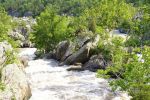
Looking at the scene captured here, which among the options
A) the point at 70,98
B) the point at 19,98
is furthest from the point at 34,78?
the point at 19,98

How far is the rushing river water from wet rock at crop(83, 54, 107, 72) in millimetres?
1958

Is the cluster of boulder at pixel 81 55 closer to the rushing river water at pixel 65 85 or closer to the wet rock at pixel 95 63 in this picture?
the wet rock at pixel 95 63

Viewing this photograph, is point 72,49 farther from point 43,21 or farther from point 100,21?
point 43,21

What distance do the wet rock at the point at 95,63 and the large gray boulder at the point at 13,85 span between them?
19965 mm

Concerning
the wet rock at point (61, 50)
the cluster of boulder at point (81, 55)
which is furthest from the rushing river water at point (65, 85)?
the wet rock at point (61, 50)

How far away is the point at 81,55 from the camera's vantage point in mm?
60469

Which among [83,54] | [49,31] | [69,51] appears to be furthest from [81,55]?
[49,31]

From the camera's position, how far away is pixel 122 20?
2486 inches

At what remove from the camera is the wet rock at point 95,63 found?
183 feet

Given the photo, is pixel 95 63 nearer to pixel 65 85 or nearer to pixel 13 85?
pixel 65 85

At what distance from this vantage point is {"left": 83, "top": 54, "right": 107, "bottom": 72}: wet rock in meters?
55.8

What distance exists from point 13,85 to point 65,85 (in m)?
13.0

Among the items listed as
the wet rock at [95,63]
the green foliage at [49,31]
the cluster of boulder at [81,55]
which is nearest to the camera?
the wet rock at [95,63]

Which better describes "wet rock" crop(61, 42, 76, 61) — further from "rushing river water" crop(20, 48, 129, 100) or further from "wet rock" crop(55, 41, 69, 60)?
"rushing river water" crop(20, 48, 129, 100)
